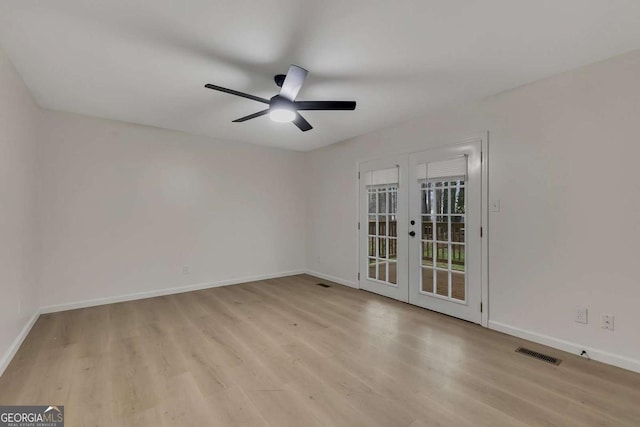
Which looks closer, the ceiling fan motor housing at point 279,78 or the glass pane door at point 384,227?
the ceiling fan motor housing at point 279,78

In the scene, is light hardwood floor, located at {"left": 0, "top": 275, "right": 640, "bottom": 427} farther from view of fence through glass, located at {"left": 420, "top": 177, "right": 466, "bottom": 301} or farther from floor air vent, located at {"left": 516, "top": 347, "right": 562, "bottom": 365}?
view of fence through glass, located at {"left": 420, "top": 177, "right": 466, "bottom": 301}

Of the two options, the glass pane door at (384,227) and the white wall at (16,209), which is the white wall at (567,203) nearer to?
the glass pane door at (384,227)

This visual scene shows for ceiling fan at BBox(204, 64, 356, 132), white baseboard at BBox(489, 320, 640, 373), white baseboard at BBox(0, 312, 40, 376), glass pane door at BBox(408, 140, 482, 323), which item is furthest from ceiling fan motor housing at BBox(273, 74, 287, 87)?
white baseboard at BBox(489, 320, 640, 373)

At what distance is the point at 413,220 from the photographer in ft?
12.3

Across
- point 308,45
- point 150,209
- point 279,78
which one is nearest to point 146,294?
point 150,209

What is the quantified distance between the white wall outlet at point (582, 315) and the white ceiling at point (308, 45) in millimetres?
2106

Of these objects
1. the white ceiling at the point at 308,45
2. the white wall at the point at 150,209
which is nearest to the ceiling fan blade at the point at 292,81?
the white ceiling at the point at 308,45

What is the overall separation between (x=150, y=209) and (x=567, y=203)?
496 cm

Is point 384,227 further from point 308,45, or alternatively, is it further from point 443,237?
point 308,45

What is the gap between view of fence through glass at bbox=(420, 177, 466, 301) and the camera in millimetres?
3291

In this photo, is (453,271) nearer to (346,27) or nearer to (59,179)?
(346,27)

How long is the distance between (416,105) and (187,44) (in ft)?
7.92

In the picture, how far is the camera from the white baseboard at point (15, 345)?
7.14 feet

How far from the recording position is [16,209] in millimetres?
2525
